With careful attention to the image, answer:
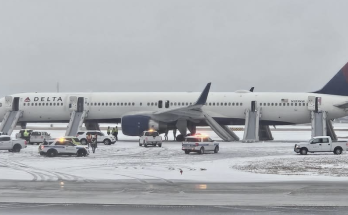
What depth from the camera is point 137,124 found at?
63094 millimetres

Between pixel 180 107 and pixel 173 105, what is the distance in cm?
172

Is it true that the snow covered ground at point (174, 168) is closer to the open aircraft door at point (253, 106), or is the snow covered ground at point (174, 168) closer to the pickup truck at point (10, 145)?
the pickup truck at point (10, 145)

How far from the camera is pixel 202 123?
6531cm

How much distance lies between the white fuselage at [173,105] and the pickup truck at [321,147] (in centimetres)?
1823

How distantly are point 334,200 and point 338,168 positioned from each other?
13139mm

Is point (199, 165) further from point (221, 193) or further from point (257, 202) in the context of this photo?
point (257, 202)

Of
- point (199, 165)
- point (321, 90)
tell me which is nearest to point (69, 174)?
point (199, 165)

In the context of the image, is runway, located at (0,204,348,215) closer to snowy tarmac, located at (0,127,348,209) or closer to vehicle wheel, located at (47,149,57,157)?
snowy tarmac, located at (0,127,348,209)

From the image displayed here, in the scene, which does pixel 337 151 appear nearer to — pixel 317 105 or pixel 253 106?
pixel 317 105

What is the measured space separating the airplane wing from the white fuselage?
137 centimetres

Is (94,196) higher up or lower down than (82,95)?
lower down

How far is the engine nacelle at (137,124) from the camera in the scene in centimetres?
6300

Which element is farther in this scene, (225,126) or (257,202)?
(225,126)

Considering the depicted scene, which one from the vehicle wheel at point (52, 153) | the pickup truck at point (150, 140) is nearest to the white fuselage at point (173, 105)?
the pickup truck at point (150, 140)
